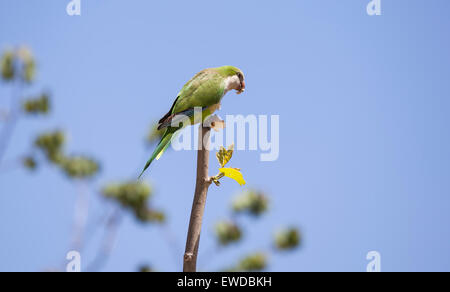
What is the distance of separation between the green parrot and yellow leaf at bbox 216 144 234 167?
59 cm

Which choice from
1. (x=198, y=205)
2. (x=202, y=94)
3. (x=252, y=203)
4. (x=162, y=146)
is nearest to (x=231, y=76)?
(x=202, y=94)

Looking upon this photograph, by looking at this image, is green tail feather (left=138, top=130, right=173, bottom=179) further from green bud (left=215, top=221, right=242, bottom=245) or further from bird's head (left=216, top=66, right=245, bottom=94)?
green bud (left=215, top=221, right=242, bottom=245)

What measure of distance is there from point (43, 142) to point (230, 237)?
5351 millimetres

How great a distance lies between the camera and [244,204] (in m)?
7.14

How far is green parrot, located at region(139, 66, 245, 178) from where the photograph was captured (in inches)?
104

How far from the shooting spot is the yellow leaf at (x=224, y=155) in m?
2.07

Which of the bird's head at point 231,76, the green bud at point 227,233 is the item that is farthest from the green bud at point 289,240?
the bird's head at point 231,76

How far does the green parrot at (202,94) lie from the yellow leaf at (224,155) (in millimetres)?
588
